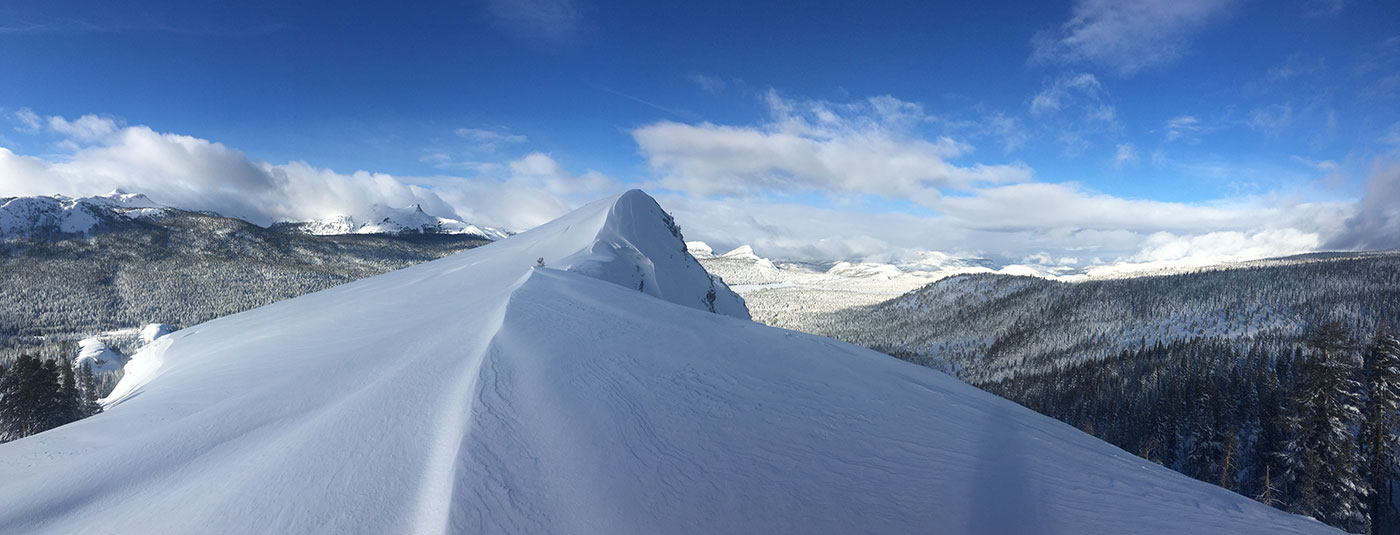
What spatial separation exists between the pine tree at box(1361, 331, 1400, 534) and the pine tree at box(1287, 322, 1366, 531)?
95 cm

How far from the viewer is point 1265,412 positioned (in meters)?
54.1

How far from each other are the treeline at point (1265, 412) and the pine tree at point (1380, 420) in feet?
0.30

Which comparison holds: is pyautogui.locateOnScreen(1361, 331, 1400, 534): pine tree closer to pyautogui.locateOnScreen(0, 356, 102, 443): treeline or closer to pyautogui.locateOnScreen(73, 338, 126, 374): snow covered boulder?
pyautogui.locateOnScreen(0, 356, 102, 443): treeline

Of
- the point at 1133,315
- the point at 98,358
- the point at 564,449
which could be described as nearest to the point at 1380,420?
the point at 564,449

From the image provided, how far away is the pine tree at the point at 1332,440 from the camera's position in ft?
98.6

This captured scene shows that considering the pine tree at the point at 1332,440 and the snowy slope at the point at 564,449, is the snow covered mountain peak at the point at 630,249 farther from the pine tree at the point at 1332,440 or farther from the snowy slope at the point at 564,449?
the pine tree at the point at 1332,440

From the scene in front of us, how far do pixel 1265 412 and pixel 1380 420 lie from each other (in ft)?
101

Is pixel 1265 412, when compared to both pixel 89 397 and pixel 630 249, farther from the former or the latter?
pixel 89 397

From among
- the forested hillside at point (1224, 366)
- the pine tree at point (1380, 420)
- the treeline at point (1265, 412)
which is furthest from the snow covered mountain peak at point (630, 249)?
the pine tree at point (1380, 420)

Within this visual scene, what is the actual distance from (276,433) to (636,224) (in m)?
38.3

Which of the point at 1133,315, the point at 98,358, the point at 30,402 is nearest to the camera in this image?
the point at 30,402

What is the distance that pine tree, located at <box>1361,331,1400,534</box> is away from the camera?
29.6 metres

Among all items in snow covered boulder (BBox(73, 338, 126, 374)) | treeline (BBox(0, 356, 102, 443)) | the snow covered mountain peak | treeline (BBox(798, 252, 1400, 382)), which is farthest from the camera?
treeline (BBox(798, 252, 1400, 382))

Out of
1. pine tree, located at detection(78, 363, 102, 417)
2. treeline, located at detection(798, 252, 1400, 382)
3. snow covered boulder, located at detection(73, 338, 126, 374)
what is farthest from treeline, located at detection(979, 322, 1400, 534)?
snow covered boulder, located at detection(73, 338, 126, 374)
